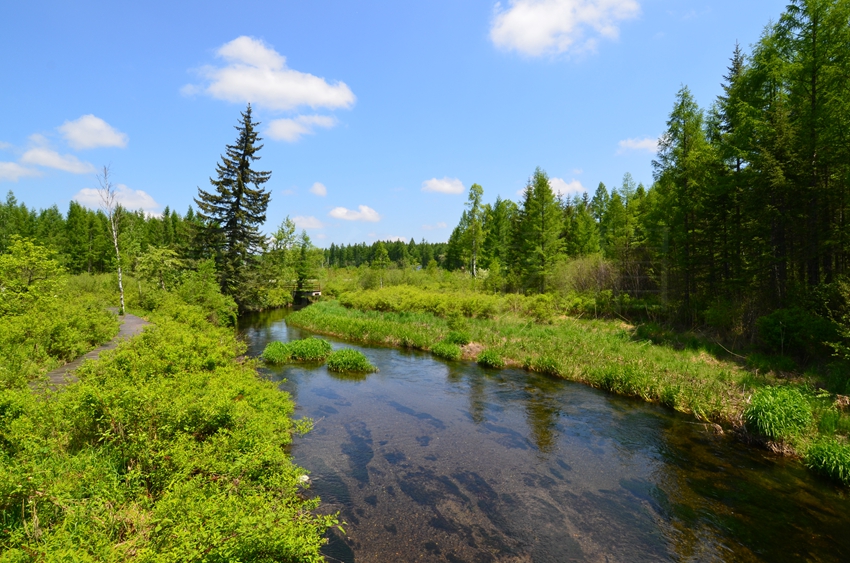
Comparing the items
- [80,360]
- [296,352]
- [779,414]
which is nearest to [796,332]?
[779,414]

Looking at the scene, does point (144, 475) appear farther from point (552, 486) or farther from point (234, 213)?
point (234, 213)

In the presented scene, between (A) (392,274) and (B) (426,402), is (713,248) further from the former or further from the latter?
(A) (392,274)

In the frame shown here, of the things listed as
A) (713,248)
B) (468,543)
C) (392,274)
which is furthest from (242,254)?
(713,248)

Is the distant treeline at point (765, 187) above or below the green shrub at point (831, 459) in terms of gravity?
above

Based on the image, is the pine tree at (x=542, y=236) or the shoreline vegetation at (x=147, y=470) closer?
the shoreline vegetation at (x=147, y=470)

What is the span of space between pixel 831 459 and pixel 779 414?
5.93ft

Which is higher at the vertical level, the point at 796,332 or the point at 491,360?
the point at 796,332

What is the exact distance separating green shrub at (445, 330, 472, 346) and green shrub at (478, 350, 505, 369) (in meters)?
2.66

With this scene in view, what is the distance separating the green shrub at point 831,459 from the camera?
9070mm

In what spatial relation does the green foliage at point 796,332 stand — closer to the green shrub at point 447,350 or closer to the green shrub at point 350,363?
the green shrub at point 447,350

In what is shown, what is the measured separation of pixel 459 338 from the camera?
76.8ft

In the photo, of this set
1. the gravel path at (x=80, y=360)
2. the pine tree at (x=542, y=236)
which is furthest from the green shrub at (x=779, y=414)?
the pine tree at (x=542, y=236)

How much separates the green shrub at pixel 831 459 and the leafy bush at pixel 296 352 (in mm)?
19554

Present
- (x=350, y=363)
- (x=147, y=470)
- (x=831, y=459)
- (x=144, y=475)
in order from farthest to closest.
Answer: (x=350, y=363) → (x=831, y=459) → (x=147, y=470) → (x=144, y=475)
